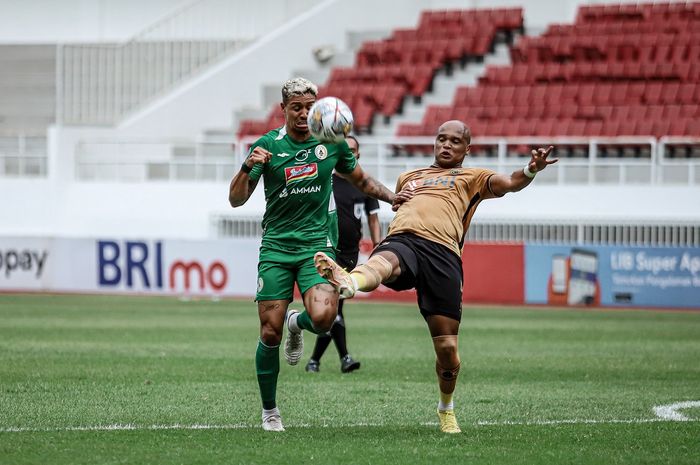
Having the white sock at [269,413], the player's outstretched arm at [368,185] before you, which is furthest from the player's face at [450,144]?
the white sock at [269,413]

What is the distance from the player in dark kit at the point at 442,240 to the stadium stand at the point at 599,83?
20.2 m

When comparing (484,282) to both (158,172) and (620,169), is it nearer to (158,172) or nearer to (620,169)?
(620,169)

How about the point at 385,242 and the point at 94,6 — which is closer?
the point at 385,242

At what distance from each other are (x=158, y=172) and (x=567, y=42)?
11.2 meters

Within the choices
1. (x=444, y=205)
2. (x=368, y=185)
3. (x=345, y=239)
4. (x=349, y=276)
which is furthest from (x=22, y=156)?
(x=349, y=276)

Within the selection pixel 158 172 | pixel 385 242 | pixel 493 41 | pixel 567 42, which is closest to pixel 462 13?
pixel 493 41

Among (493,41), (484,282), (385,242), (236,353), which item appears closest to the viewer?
(385,242)

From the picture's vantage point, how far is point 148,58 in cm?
3622

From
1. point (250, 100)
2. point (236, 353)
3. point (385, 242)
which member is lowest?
point (236, 353)

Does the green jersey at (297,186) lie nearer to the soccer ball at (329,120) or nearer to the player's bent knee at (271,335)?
the soccer ball at (329,120)

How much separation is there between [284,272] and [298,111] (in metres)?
1.12

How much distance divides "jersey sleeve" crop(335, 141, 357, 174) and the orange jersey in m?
0.49

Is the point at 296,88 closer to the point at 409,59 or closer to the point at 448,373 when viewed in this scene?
the point at 448,373

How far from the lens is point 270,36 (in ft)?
120
